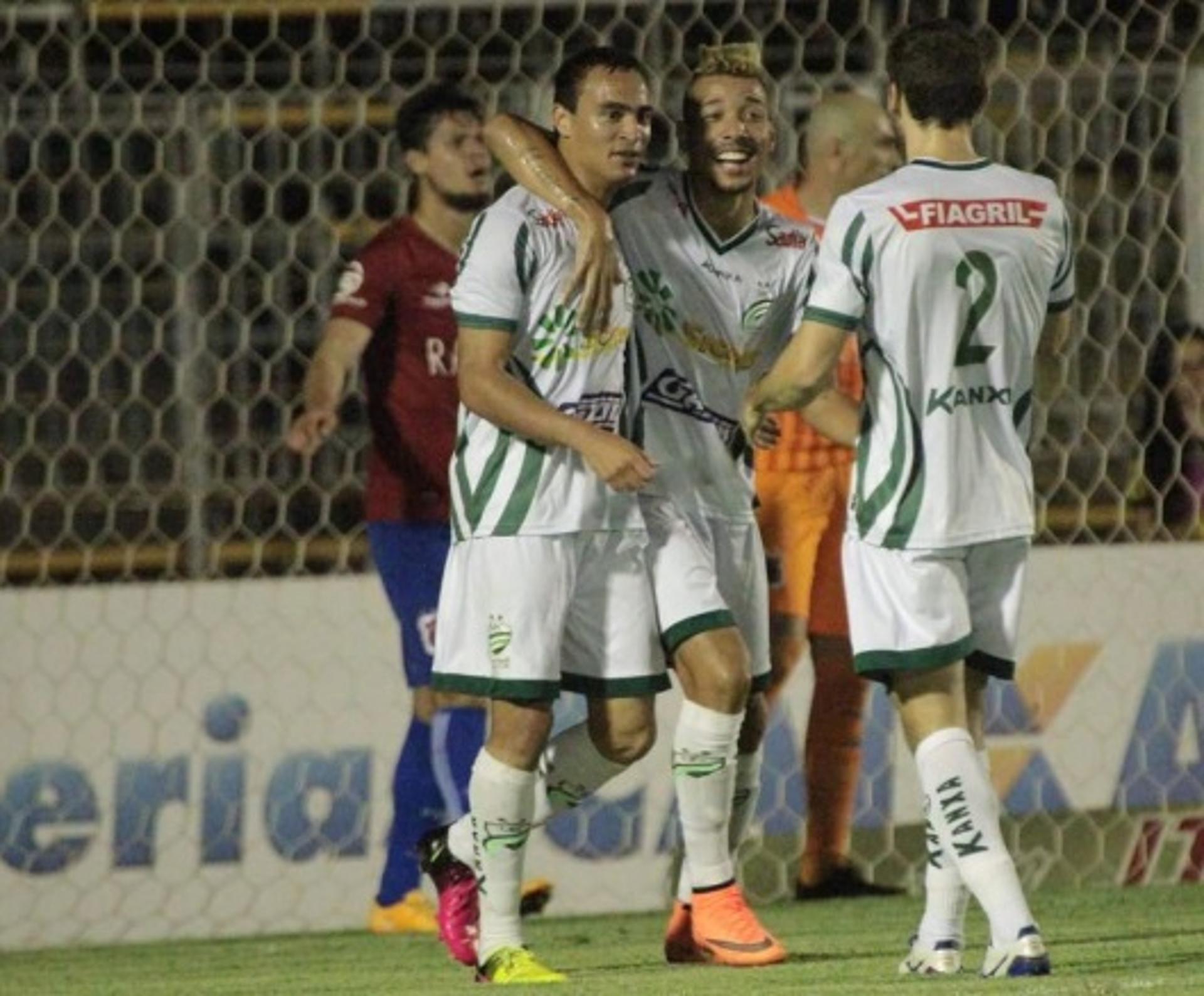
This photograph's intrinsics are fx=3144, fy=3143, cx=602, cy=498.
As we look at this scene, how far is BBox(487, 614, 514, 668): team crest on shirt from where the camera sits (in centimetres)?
546

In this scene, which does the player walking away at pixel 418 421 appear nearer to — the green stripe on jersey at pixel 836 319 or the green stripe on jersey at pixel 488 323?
the green stripe on jersey at pixel 488 323

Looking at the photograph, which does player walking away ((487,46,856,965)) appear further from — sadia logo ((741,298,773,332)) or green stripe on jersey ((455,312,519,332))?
green stripe on jersey ((455,312,519,332))

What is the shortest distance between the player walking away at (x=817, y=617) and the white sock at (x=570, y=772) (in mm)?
1924

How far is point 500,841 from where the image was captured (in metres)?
5.54

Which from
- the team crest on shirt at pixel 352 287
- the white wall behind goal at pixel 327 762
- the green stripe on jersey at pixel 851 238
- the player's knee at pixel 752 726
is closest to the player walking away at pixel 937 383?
the green stripe on jersey at pixel 851 238

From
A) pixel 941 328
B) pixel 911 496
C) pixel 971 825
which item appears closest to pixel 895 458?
pixel 911 496

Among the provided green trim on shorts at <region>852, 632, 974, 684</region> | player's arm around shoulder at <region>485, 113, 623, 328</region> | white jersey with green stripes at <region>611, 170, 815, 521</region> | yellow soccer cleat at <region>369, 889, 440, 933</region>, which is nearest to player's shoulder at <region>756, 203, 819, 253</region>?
white jersey with green stripes at <region>611, 170, 815, 521</region>

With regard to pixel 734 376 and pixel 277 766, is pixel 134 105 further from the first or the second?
pixel 734 376

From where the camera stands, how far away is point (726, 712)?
5746 millimetres

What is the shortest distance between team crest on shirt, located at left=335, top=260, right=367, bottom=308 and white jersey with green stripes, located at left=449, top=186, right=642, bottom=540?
6.16 feet

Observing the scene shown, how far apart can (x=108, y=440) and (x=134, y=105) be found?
3.31ft

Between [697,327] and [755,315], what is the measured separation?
0.13 metres

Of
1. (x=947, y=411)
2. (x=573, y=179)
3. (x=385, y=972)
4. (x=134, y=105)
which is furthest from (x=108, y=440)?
(x=947, y=411)

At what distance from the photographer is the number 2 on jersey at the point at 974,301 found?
514 centimetres
